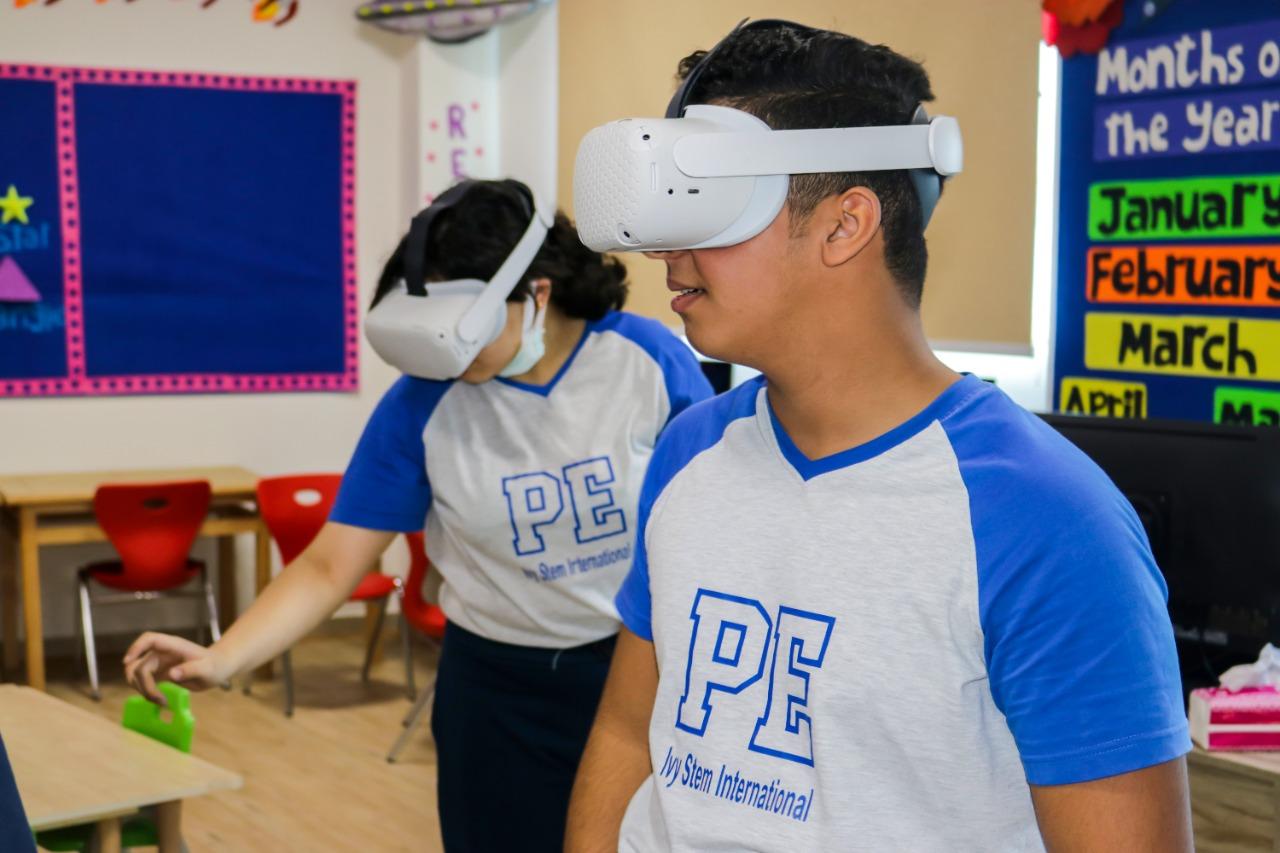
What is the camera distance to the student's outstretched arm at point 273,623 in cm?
186

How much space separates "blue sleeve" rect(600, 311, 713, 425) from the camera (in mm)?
2238

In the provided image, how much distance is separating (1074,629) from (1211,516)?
1.57 metres

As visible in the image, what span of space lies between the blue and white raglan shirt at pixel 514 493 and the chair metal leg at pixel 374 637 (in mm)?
3256

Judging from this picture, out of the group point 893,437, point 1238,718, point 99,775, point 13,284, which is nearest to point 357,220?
point 13,284

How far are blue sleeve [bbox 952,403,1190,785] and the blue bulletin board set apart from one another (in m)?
2.57

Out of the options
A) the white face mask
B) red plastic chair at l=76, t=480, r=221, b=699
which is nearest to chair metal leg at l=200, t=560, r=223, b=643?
red plastic chair at l=76, t=480, r=221, b=699

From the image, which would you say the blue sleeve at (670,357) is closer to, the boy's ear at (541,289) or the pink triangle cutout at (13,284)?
the boy's ear at (541,289)

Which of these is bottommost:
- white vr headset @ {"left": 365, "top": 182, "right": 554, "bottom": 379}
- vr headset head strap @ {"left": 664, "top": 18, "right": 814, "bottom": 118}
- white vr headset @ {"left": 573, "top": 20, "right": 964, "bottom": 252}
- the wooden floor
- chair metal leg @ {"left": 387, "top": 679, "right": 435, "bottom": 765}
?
the wooden floor

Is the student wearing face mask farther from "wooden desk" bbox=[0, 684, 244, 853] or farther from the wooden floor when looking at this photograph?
the wooden floor

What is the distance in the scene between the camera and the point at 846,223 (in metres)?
1.13

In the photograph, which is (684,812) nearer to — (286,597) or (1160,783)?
(1160,783)

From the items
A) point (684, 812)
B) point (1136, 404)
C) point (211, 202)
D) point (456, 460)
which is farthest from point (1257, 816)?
point (211, 202)

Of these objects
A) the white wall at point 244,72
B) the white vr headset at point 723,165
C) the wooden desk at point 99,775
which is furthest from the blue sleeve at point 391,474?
the white wall at point 244,72

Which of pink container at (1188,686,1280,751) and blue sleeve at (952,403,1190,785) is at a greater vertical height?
blue sleeve at (952,403,1190,785)
